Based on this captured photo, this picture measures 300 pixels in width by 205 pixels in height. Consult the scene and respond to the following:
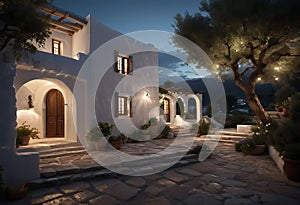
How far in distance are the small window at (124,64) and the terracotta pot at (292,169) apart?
8.36 meters

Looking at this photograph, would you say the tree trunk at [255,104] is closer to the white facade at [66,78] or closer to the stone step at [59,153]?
the white facade at [66,78]

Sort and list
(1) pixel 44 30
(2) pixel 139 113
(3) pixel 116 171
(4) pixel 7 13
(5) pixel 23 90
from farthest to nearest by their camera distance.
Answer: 1. (2) pixel 139 113
2. (5) pixel 23 90
3. (3) pixel 116 171
4. (1) pixel 44 30
5. (4) pixel 7 13

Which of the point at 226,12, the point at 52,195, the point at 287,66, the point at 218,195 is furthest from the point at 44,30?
the point at 287,66

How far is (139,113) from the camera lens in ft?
38.5

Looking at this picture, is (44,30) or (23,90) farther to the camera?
(23,90)

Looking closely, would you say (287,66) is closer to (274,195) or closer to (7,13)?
(274,195)

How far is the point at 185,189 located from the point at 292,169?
9.31 feet

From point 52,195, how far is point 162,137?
819cm

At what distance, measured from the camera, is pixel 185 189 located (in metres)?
4.45

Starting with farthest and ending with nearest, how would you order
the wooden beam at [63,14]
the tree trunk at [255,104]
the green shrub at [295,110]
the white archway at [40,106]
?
the tree trunk at [255,104], the white archway at [40,106], the wooden beam at [63,14], the green shrub at [295,110]

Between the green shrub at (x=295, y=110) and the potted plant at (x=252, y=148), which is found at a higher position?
the green shrub at (x=295, y=110)

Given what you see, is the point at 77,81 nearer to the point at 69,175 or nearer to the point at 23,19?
the point at 69,175

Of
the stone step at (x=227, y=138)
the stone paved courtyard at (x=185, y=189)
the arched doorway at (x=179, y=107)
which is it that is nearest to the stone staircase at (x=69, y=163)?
the stone paved courtyard at (x=185, y=189)

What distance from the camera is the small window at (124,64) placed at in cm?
1073
